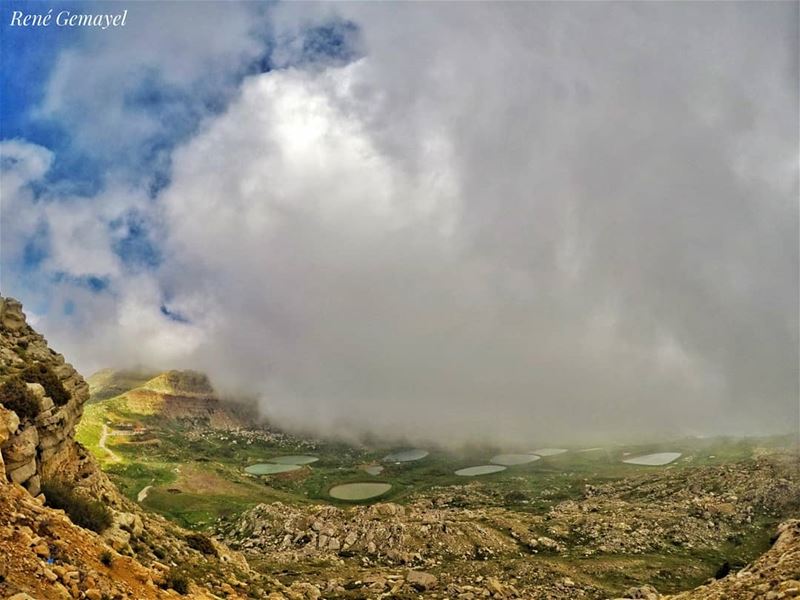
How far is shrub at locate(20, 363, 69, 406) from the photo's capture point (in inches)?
1278

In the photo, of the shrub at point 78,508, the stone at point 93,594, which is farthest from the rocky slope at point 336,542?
the shrub at point 78,508

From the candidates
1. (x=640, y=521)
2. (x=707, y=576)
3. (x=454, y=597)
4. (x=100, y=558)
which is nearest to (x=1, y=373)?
(x=100, y=558)

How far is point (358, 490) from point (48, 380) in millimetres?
161622

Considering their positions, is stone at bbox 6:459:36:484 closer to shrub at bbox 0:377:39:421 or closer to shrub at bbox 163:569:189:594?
shrub at bbox 0:377:39:421

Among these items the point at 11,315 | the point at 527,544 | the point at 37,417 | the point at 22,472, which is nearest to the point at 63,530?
the point at 22,472

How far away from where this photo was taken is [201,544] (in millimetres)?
37094

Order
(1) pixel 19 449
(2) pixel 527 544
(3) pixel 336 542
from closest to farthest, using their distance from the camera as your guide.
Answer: (1) pixel 19 449, (3) pixel 336 542, (2) pixel 527 544

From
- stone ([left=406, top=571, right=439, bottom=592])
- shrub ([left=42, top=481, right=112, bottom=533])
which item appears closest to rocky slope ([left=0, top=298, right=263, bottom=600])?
shrub ([left=42, top=481, right=112, bottom=533])

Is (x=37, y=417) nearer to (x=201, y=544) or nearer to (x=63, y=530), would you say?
(x=63, y=530)

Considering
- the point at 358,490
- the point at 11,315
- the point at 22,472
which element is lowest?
the point at 358,490

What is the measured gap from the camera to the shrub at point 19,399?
2717 cm

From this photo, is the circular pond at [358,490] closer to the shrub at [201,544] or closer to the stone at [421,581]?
the stone at [421,581]

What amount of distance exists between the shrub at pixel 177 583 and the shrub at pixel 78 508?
4950 mm

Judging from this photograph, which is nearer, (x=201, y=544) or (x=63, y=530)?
(x=63, y=530)
